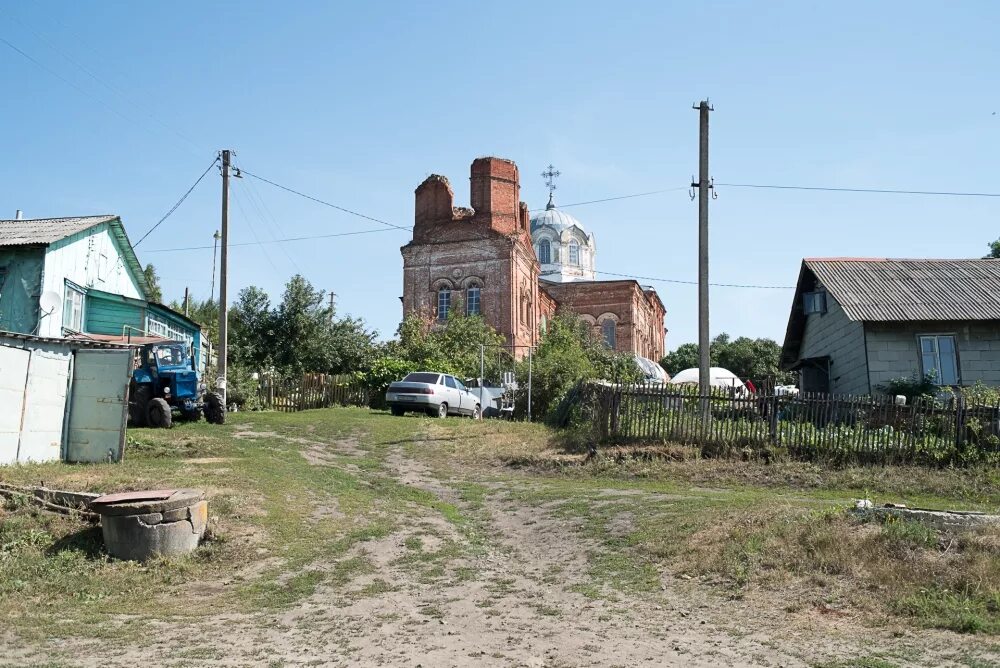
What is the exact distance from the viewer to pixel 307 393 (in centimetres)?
3138

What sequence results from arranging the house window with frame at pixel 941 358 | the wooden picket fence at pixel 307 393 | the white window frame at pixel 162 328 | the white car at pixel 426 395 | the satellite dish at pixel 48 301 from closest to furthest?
the satellite dish at pixel 48 301, the house window with frame at pixel 941 358, the white car at pixel 426 395, the white window frame at pixel 162 328, the wooden picket fence at pixel 307 393

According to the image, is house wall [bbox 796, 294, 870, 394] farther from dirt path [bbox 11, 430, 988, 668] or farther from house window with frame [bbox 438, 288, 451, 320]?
house window with frame [bbox 438, 288, 451, 320]

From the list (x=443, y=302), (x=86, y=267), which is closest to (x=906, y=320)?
(x=86, y=267)

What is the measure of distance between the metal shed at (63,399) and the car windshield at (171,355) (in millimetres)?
4890

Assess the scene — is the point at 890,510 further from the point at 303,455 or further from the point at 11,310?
the point at 11,310

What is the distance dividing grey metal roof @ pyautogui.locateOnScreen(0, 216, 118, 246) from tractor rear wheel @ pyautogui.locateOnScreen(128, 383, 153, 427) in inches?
228

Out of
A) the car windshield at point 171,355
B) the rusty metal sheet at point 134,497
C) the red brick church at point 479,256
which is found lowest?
the rusty metal sheet at point 134,497

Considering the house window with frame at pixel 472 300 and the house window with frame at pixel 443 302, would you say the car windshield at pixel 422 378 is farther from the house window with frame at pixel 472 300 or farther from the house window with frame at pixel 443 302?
the house window with frame at pixel 472 300

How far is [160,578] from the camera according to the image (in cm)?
972

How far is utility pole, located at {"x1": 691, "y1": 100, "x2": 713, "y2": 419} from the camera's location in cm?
1928

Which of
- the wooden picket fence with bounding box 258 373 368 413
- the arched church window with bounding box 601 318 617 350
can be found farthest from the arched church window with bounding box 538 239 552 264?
the wooden picket fence with bounding box 258 373 368 413

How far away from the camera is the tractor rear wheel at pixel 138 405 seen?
2000 centimetres

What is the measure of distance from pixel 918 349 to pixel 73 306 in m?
23.8

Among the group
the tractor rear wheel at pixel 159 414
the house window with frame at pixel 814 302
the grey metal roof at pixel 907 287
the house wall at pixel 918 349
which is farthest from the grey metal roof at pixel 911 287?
the tractor rear wheel at pixel 159 414
